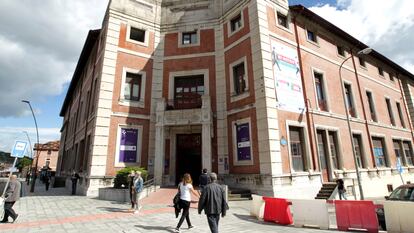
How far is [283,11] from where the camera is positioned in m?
17.0

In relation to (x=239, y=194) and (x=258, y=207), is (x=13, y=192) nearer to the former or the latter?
(x=258, y=207)

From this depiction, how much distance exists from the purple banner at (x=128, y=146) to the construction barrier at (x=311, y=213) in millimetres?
10839

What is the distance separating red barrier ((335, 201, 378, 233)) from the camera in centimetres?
694

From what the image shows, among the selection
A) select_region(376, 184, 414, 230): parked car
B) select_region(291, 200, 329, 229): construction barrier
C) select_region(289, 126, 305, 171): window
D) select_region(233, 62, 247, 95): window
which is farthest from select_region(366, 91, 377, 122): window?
select_region(291, 200, 329, 229): construction barrier

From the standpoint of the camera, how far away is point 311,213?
7.78m

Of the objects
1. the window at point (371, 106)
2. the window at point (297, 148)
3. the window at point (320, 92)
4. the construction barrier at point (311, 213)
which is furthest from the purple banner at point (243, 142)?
the window at point (371, 106)

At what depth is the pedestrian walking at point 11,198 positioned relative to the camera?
311 inches

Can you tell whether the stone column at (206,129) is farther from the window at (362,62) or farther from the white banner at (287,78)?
the window at (362,62)

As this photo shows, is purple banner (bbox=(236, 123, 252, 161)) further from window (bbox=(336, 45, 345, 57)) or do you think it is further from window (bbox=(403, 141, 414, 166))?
window (bbox=(403, 141, 414, 166))

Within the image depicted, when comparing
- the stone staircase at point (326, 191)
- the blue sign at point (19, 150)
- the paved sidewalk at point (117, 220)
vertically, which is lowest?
the paved sidewalk at point (117, 220)

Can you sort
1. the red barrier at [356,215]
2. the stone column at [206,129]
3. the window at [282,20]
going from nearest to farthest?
the red barrier at [356,215] → the stone column at [206,129] → the window at [282,20]

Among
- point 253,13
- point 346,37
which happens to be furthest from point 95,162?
point 346,37

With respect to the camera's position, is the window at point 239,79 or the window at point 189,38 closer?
the window at point 239,79

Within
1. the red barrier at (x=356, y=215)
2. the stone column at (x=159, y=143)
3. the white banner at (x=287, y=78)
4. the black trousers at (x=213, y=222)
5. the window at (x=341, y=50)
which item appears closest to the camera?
the black trousers at (x=213, y=222)
